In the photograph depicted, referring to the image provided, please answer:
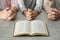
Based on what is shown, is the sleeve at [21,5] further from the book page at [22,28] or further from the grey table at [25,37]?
the book page at [22,28]

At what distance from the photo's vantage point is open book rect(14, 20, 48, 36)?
3.00 feet

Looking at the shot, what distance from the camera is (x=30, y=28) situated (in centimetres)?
98

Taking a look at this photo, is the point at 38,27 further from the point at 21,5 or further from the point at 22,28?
the point at 21,5

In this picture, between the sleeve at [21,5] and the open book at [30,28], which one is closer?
the open book at [30,28]

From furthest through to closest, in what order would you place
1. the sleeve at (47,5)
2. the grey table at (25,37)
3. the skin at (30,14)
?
the sleeve at (47,5) → the skin at (30,14) → the grey table at (25,37)

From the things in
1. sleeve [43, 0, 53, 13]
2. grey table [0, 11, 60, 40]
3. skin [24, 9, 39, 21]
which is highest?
sleeve [43, 0, 53, 13]

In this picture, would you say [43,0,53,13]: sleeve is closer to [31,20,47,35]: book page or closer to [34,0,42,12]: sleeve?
[34,0,42,12]: sleeve

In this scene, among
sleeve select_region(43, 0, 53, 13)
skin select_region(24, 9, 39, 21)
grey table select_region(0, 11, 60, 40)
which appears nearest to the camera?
grey table select_region(0, 11, 60, 40)

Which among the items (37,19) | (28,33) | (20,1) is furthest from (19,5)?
(28,33)

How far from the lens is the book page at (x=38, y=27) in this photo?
3.04ft

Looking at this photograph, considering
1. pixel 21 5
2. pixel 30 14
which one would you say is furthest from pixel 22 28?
pixel 21 5

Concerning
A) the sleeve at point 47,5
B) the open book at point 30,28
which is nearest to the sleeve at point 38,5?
the sleeve at point 47,5

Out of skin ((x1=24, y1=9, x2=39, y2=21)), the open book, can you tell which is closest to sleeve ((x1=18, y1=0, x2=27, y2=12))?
skin ((x1=24, y1=9, x2=39, y2=21))

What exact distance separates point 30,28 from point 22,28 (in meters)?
0.05
